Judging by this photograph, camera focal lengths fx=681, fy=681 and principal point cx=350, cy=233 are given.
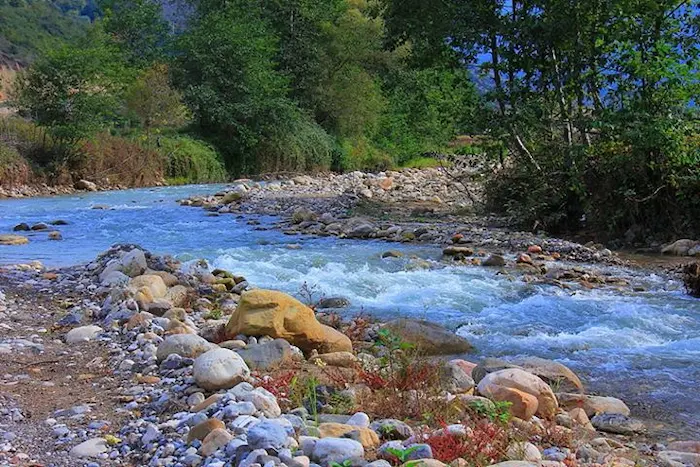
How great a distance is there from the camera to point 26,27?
2184 inches

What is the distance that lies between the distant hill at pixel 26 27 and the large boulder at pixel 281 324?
1759 inches

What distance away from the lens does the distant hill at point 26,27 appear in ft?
161

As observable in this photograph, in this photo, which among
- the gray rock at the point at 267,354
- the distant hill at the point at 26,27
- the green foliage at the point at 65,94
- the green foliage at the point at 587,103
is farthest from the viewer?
the distant hill at the point at 26,27

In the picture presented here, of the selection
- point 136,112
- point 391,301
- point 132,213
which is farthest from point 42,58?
point 391,301

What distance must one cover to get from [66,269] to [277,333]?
450 cm

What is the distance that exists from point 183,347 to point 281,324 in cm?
72

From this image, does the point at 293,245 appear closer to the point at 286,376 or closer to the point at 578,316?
the point at 578,316

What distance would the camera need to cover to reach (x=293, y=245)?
10391 millimetres

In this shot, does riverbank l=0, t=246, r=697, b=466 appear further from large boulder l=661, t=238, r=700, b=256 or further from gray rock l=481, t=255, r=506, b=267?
large boulder l=661, t=238, r=700, b=256

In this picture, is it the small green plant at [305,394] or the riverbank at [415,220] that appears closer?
the small green plant at [305,394]

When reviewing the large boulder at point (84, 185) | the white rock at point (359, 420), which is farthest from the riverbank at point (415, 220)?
the white rock at point (359, 420)

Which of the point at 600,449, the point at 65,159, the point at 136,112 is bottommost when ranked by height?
the point at 600,449

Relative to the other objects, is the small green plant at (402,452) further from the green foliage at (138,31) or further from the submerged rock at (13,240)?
the green foliage at (138,31)

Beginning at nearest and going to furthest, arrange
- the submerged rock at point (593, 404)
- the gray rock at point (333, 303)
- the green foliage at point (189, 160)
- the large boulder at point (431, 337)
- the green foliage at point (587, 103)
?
the submerged rock at point (593, 404)
the large boulder at point (431, 337)
the gray rock at point (333, 303)
the green foliage at point (587, 103)
the green foliage at point (189, 160)
